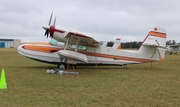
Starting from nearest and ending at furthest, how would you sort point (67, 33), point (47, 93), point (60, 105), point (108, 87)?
point (60, 105) < point (47, 93) < point (108, 87) < point (67, 33)

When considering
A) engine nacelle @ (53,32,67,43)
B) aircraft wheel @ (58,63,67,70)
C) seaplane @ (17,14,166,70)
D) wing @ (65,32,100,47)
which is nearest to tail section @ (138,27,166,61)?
seaplane @ (17,14,166,70)

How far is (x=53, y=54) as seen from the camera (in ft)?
45.4

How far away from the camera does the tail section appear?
1485 centimetres

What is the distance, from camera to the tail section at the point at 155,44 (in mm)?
14852

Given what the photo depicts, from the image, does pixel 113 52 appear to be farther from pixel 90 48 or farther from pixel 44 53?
pixel 44 53

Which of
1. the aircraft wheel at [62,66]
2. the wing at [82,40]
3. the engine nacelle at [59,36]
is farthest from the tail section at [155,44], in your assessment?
the engine nacelle at [59,36]

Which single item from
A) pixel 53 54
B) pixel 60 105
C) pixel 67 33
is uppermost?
pixel 67 33

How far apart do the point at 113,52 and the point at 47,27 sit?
16.6 ft

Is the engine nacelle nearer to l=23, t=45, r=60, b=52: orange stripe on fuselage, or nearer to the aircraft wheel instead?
l=23, t=45, r=60, b=52: orange stripe on fuselage

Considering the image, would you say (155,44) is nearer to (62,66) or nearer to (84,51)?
(84,51)

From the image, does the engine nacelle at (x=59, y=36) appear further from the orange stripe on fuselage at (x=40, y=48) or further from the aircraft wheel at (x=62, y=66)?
Answer: the aircraft wheel at (x=62, y=66)

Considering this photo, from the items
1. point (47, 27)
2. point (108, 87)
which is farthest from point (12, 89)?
point (47, 27)

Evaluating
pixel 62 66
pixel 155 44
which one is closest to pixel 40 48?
pixel 62 66

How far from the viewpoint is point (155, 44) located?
1477 centimetres
